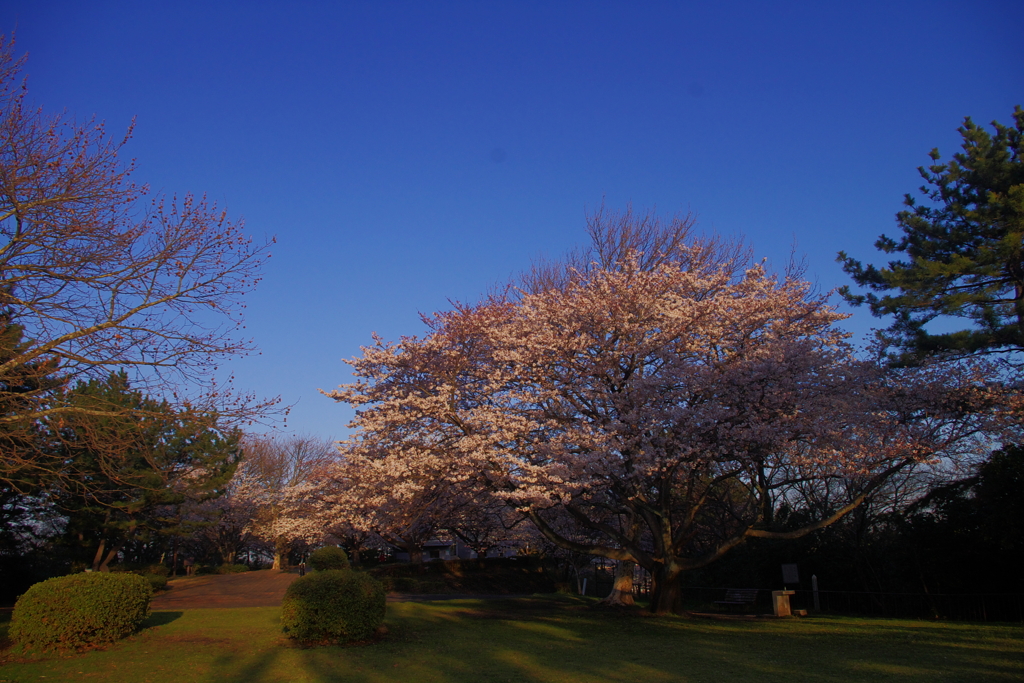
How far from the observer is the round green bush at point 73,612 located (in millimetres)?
10031

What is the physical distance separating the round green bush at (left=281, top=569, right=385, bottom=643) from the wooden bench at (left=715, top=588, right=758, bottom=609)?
1219 centimetres

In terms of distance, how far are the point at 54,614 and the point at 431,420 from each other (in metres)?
8.08

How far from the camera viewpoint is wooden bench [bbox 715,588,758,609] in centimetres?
1925

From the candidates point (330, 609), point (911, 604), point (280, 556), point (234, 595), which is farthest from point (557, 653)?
point (280, 556)

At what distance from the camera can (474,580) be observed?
27.7 m

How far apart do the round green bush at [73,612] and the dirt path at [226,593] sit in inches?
316

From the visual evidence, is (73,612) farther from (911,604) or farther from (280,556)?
(280,556)

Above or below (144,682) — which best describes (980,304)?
above

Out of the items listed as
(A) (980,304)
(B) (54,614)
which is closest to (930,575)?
(A) (980,304)

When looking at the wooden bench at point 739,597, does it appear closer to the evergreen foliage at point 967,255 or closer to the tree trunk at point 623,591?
the tree trunk at point 623,591

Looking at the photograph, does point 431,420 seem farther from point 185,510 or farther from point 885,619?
point 185,510

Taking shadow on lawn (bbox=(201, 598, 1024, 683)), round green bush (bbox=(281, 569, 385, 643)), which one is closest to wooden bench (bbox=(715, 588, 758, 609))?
shadow on lawn (bbox=(201, 598, 1024, 683))

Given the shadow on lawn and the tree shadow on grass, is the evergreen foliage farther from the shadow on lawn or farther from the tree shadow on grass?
the tree shadow on grass

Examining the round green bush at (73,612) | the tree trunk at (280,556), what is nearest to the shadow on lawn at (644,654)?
the round green bush at (73,612)
